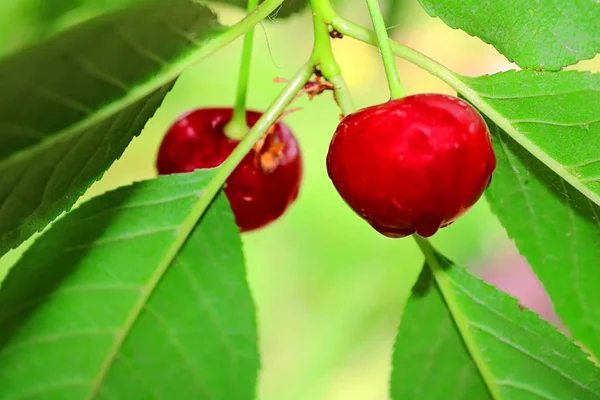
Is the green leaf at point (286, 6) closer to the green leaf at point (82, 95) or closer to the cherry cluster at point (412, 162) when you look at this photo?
the green leaf at point (82, 95)

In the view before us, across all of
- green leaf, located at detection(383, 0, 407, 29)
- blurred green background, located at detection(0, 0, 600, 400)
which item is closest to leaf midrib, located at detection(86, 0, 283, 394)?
green leaf, located at detection(383, 0, 407, 29)

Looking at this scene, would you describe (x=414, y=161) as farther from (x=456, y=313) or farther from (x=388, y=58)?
(x=456, y=313)

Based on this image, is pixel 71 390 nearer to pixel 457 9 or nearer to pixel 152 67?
pixel 152 67

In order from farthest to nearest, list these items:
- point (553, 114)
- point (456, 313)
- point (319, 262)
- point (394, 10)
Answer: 1. point (319, 262)
2. point (394, 10)
3. point (456, 313)
4. point (553, 114)

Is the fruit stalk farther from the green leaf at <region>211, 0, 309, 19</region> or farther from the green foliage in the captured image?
the green leaf at <region>211, 0, 309, 19</region>

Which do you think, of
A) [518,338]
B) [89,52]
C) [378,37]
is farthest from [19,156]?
[518,338]

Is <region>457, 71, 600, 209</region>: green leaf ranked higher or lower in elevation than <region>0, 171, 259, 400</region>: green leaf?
higher

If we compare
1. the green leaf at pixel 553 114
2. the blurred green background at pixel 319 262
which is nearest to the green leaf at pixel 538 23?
the green leaf at pixel 553 114

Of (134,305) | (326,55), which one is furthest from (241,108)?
(134,305)
